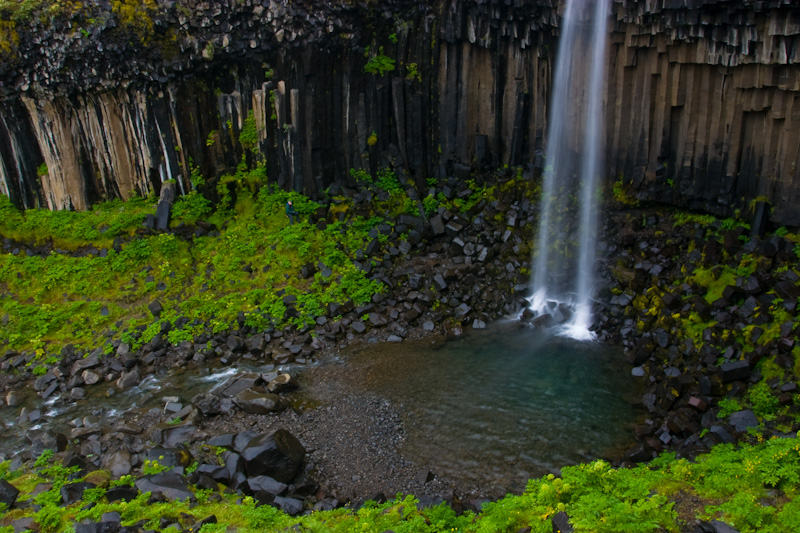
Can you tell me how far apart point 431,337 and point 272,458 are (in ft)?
24.9

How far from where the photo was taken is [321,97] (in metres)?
22.3

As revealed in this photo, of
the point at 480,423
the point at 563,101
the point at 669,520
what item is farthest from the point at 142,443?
the point at 563,101

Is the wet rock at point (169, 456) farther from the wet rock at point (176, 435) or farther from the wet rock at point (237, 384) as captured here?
the wet rock at point (237, 384)

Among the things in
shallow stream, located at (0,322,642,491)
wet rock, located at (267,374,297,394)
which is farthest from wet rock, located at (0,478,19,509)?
wet rock, located at (267,374,297,394)

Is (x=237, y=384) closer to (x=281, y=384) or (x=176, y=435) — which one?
(x=281, y=384)

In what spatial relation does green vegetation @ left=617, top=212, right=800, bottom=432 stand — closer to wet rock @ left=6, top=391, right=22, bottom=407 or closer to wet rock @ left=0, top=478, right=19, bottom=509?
wet rock @ left=0, top=478, right=19, bottom=509

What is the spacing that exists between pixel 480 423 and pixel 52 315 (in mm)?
13911

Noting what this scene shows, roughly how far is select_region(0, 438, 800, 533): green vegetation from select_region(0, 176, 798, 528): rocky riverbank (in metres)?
0.77

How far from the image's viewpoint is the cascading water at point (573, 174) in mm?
19266

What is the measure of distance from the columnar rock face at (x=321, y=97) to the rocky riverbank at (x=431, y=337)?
192 cm

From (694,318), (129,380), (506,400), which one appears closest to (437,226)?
(506,400)

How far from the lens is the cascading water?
19.3 metres

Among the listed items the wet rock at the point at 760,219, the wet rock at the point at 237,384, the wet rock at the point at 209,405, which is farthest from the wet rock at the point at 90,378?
the wet rock at the point at 760,219

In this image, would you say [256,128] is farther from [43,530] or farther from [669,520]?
[669,520]
